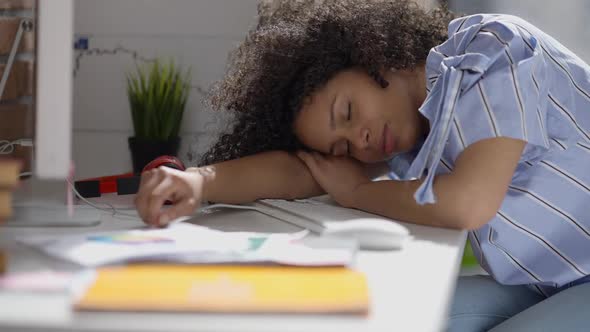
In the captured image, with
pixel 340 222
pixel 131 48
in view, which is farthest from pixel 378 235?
pixel 131 48

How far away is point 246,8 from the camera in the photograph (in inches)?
131

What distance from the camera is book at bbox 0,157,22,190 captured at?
76 cm

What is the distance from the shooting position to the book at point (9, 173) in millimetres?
761

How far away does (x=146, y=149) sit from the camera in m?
3.19

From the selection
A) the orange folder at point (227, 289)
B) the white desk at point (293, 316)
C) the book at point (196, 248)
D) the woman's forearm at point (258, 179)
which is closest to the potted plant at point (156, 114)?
the woman's forearm at point (258, 179)

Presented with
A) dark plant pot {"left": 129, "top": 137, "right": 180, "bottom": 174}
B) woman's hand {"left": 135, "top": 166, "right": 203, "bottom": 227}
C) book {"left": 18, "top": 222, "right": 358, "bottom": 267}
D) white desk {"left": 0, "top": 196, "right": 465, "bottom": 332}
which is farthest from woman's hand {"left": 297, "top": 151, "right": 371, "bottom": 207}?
dark plant pot {"left": 129, "top": 137, "right": 180, "bottom": 174}

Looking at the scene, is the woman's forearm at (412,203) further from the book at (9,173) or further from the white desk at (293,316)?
the book at (9,173)

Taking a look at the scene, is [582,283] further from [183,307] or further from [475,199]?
[183,307]

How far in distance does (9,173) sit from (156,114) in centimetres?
245

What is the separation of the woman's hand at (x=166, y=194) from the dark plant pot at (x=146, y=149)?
2.01 m

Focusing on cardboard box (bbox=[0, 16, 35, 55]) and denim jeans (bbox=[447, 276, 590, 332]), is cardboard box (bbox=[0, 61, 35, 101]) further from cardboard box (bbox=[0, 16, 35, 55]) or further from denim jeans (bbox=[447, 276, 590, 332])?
denim jeans (bbox=[447, 276, 590, 332])

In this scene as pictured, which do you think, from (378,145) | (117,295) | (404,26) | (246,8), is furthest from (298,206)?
(246,8)

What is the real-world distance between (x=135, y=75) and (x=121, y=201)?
226 centimetres

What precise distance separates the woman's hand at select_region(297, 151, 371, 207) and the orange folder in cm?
57
